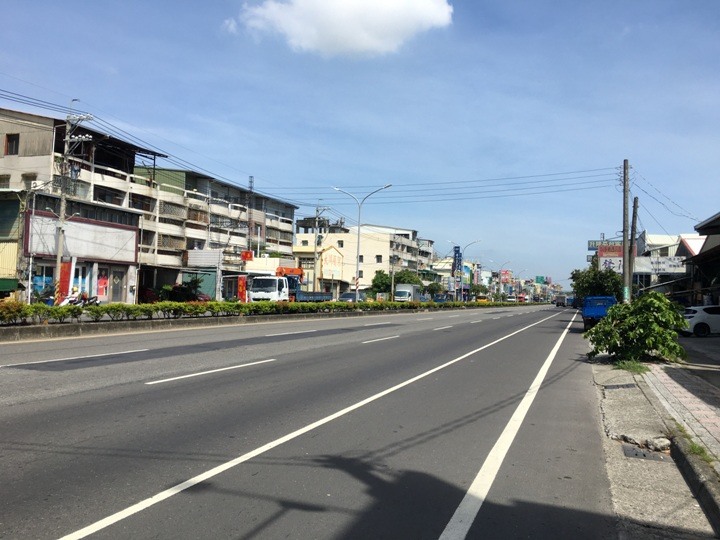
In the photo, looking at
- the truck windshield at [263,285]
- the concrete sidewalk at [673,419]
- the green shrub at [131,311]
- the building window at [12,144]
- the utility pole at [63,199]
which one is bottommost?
the concrete sidewalk at [673,419]

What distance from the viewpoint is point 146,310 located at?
24.3 m

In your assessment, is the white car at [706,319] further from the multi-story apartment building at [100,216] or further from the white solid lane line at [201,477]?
the multi-story apartment building at [100,216]

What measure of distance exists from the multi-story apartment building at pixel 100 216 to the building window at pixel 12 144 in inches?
3.2

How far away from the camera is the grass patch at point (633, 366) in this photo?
1396 cm

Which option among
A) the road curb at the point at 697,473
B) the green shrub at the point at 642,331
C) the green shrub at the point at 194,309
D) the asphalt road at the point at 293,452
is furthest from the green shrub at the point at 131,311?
the road curb at the point at 697,473

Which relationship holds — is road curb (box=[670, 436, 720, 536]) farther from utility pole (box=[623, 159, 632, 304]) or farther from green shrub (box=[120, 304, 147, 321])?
utility pole (box=[623, 159, 632, 304])

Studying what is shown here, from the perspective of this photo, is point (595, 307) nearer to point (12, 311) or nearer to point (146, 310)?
point (146, 310)

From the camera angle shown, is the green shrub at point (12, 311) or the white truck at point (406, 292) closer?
the green shrub at point (12, 311)

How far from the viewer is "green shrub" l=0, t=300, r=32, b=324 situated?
60.0 ft

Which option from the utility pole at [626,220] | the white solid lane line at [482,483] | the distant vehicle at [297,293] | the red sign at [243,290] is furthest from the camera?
the red sign at [243,290]

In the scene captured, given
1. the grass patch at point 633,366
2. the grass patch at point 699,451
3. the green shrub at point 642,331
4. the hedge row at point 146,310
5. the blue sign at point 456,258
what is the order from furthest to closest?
the blue sign at point 456,258
the hedge row at point 146,310
the green shrub at point 642,331
the grass patch at point 633,366
the grass patch at point 699,451

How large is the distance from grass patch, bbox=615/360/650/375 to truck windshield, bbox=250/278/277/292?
28.0 m

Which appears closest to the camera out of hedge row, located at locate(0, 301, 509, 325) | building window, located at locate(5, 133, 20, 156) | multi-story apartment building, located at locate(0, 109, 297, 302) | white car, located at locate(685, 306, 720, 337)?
hedge row, located at locate(0, 301, 509, 325)

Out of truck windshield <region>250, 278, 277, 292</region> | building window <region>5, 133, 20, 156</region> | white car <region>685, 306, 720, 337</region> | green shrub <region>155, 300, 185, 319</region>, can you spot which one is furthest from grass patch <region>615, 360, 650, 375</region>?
building window <region>5, 133, 20, 156</region>
